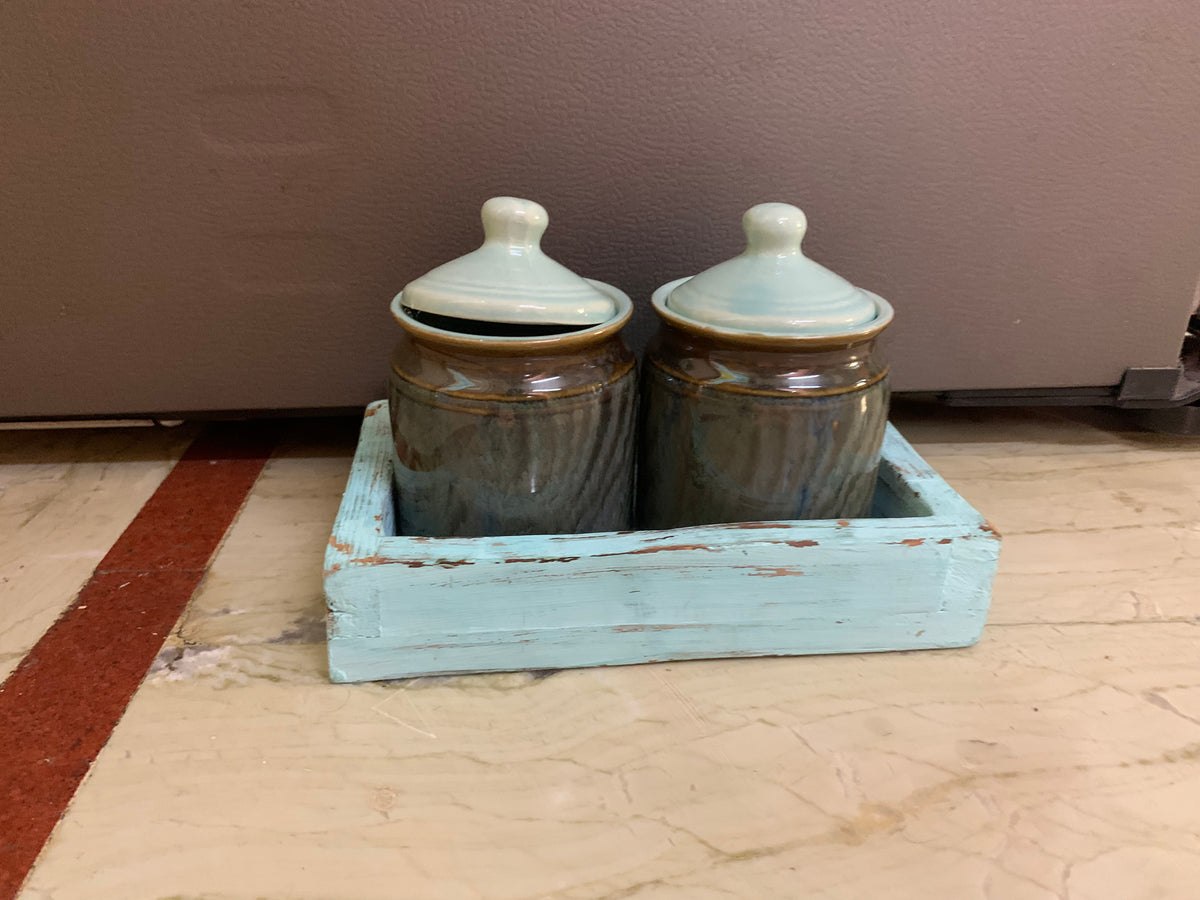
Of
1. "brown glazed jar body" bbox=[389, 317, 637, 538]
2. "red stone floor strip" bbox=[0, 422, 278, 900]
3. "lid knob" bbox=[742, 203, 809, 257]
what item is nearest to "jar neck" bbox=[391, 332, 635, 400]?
"brown glazed jar body" bbox=[389, 317, 637, 538]

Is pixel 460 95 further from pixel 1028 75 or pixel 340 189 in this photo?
pixel 1028 75

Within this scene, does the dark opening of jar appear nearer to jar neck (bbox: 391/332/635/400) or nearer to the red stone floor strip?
jar neck (bbox: 391/332/635/400)

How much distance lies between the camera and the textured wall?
561 millimetres

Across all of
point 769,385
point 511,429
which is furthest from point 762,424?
point 511,429

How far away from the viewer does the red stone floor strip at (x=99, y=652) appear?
38cm

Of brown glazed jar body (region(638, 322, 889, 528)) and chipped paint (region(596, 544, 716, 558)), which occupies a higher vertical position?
brown glazed jar body (region(638, 322, 889, 528))

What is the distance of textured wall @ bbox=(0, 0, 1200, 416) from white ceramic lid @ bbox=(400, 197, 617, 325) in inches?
6.9

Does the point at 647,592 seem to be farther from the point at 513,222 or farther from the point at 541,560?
the point at 513,222

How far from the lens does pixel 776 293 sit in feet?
1.46

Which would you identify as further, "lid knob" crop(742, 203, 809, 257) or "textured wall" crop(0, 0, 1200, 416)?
"textured wall" crop(0, 0, 1200, 416)

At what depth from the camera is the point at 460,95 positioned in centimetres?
58

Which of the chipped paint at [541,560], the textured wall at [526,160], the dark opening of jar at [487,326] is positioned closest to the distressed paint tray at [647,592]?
the chipped paint at [541,560]

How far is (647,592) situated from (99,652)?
A: 1.07 feet

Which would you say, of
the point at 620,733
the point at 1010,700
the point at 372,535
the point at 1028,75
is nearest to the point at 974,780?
the point at 1010,700
